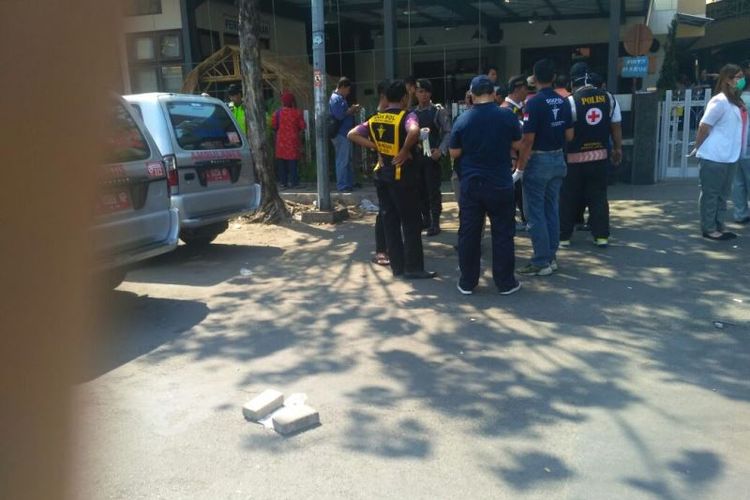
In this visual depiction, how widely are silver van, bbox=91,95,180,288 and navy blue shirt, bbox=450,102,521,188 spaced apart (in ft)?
9.02

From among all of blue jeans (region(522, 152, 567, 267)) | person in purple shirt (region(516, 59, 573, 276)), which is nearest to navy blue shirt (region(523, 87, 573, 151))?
person in purple shirt (region(516, 59, 573, 276))

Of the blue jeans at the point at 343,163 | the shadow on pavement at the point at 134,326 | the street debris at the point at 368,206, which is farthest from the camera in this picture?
the blue jeans at the point at 343,163

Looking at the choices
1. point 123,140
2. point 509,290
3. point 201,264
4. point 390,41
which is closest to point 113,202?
point 123,140

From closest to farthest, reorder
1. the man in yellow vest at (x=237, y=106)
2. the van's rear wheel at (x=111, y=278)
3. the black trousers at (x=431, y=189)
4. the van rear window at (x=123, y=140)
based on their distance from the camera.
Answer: the van rear window at (x=123, y=140)
the van's rear wheel at (x=111, y=278)
the black trousers at (x=431, y=189)
the man in yellow vest at (x=237, y=106)

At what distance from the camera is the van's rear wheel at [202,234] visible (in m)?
8.30

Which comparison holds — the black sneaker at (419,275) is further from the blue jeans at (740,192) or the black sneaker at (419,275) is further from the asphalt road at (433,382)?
the blue jeans at (740,192)

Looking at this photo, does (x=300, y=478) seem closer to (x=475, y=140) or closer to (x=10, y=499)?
(x=10, y=499)

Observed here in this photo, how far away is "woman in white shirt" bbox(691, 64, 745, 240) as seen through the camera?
23.0ft

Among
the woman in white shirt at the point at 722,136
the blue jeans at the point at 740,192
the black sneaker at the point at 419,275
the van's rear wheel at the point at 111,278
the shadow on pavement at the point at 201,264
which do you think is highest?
the woman in white shirt at the point at 722,136

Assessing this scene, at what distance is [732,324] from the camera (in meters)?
4.98

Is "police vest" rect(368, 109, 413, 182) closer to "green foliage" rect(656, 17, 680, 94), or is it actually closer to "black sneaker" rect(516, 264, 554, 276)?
"black sneaker" rect(516, 264, 554, 276)

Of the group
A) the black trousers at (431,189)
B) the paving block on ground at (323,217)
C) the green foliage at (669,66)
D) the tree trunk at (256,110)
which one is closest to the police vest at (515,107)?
the black trousers at (431,189)

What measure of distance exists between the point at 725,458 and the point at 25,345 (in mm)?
4467

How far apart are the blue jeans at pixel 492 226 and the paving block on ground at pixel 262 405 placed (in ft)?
8.10
